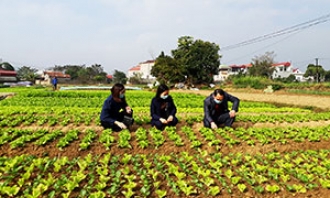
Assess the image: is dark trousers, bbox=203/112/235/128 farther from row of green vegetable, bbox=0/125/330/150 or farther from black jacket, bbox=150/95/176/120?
black jacket, bbox=150/95/176/120

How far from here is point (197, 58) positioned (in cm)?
4825

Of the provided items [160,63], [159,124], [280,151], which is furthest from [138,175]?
[160,63]

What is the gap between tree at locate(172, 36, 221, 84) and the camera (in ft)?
156

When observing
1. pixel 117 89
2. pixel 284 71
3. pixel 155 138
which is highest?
pixel 284 71

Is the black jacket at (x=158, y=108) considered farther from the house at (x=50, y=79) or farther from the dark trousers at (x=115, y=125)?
the house at (x=50, y=79)

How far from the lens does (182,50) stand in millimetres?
48875

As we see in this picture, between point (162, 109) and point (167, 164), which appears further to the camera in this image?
point (162, 109)

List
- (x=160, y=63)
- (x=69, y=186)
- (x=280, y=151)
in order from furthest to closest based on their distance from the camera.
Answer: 1. (x=160, y=63)
2. (x=280, y=151)
3. (x=69, y=186)

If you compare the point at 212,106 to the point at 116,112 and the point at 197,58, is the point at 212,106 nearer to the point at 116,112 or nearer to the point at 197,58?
the point at 116,112

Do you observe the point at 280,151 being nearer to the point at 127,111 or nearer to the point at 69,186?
the point at 127,111

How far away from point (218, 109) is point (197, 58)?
41347 millimetres

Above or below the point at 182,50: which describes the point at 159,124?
below

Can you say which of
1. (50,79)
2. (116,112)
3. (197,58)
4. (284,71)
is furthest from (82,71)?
(116,112)

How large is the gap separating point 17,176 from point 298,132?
679 centimetres
